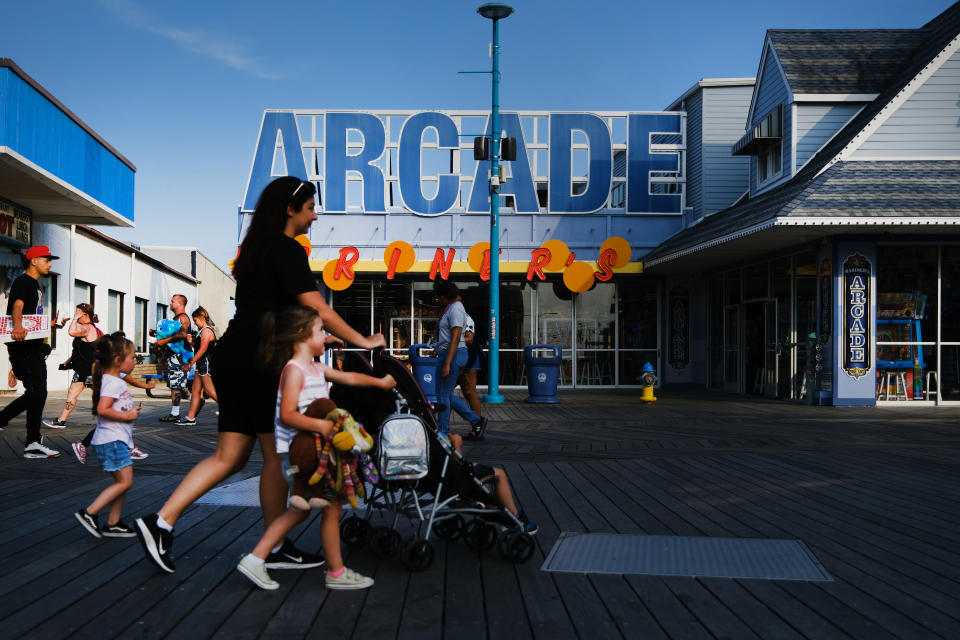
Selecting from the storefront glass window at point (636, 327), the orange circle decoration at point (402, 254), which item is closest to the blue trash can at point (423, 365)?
the orange circle decoration at point (402, 254)

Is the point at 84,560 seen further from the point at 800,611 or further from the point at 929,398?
the point at 929,398

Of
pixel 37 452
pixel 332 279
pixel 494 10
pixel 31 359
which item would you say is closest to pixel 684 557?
pixel 37 452

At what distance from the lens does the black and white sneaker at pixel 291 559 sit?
4.38 metres

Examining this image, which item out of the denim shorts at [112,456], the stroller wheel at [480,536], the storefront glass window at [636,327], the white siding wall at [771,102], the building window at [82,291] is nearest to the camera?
the stroller wheel at [480,536]

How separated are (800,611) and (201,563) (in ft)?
9.16

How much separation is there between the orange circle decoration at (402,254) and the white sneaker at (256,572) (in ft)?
58.1

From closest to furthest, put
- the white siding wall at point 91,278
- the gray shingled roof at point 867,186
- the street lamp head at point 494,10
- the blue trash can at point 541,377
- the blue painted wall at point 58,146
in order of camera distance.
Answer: the blue painted wall at point 58,146 < the gray shingled roof at point 867,186 < the street lamp head at point 494,10 < the blue trash can at point 541,377 < the white siding wall at point 91,278

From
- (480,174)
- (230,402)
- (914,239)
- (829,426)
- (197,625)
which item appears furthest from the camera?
(480,174)

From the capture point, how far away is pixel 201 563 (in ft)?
14.8

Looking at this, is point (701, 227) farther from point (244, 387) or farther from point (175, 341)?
point (244, 387)

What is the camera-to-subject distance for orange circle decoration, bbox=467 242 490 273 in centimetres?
2152

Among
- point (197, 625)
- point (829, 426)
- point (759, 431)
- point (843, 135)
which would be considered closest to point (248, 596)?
point (197, 625)

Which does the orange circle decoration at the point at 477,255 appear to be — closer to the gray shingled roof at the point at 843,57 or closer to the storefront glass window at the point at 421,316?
the storefront glass window at the point at 421,316

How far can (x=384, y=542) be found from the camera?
4.51 metres
